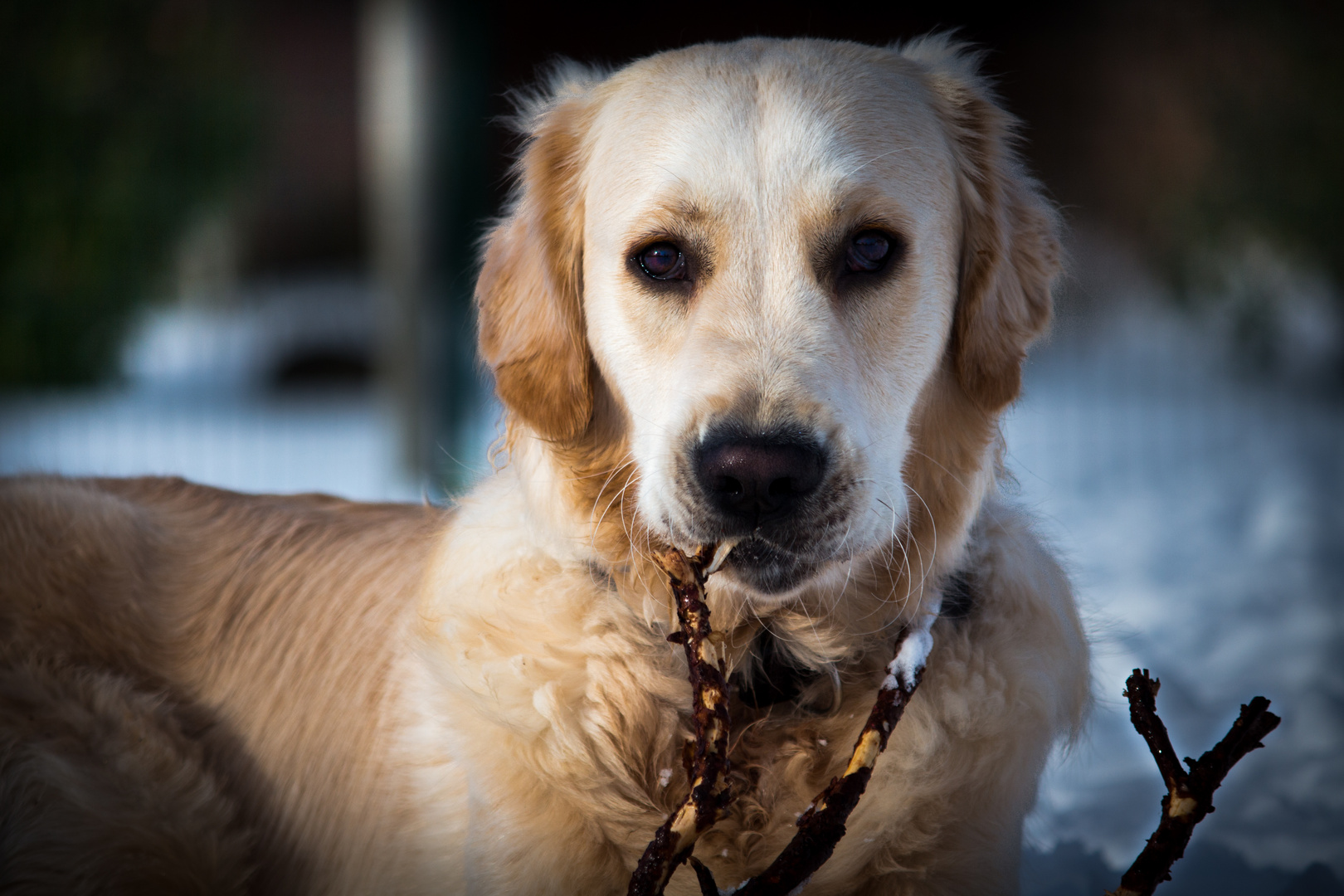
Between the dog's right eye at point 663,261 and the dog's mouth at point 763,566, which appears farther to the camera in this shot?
the dog's right eye at point 663,261

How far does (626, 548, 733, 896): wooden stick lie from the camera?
1216mm

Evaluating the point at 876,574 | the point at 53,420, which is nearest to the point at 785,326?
the point at 876,574

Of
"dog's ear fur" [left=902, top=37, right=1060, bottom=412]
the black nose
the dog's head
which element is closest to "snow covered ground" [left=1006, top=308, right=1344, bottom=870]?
"dog's ear fur" [left=902, top=37, right=1060, bottom=412]

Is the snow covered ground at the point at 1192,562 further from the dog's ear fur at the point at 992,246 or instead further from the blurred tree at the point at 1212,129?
the blurred tree at the point at 1212,129

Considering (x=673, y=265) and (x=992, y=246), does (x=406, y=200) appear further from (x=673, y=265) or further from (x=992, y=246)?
Result: (x=992, y=246)

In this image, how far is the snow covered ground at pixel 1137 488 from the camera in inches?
95.7

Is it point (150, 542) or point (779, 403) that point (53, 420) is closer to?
point (150, 542)

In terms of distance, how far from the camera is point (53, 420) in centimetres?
629

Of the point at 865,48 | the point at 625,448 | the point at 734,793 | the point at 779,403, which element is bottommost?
the point at 734,793

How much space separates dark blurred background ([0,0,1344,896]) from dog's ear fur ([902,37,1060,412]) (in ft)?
9.19

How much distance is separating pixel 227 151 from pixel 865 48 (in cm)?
573

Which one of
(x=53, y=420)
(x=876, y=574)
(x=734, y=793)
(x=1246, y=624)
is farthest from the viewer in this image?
(x=53, y=420)

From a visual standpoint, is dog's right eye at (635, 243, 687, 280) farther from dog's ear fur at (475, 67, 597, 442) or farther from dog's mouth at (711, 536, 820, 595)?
dog's mouth at (711, 536, 820, 595)

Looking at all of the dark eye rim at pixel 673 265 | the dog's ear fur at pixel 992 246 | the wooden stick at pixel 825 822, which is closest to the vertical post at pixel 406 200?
the dark eye rim at pixel 673 265
